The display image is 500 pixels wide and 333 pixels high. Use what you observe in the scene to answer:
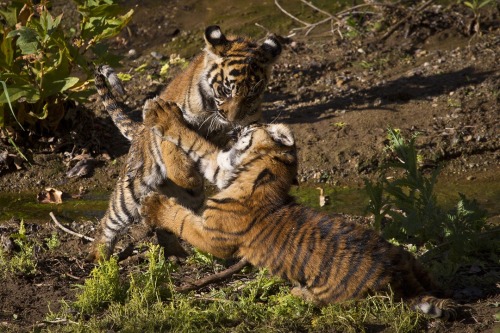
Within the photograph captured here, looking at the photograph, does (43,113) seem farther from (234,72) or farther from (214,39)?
(234,72)

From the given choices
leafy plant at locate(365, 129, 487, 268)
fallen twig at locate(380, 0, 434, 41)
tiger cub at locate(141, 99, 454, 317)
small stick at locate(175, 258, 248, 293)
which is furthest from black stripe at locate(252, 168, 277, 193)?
fallen twig at locate(380, 0, 434, 41)

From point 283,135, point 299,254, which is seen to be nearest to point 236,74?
point 283,135

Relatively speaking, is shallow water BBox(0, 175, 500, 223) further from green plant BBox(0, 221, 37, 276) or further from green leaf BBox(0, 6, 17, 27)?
green leaf BBox(0, 6, 17, 27)

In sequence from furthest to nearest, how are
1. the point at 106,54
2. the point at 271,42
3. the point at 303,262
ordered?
1. the point at 106,54
2. the point at 271,42
3. the point at 303,262

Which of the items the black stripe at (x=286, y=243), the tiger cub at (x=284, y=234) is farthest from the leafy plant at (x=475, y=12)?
the black stripe at (x=286, y=243)

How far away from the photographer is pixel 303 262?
4.68m

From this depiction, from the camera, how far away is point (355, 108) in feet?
29.1

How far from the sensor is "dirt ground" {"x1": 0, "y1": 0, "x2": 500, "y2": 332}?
26.3 ft

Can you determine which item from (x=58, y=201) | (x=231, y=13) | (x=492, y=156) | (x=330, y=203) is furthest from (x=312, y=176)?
(x=231, y=13)

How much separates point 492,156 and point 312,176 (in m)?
1.67

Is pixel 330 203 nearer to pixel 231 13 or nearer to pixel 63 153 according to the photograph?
pixel 63 153

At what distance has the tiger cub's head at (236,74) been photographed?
239 inches

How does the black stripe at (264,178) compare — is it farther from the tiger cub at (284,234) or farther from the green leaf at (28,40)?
the green leaf at (28,40)

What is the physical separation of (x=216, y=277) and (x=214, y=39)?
1906 millimetres
